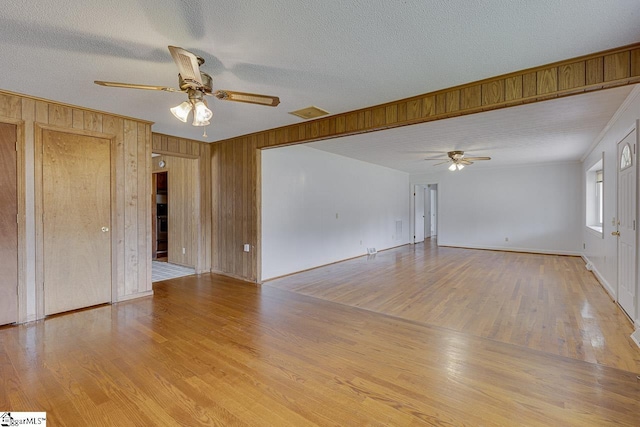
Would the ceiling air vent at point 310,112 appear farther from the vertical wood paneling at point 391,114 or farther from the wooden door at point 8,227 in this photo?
the wooden door at point 8,227

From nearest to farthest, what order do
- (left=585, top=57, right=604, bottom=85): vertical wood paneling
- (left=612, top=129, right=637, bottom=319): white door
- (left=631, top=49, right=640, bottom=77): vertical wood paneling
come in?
(left=631, top=49, right=640, bottom=77): vertical wood paneling
(left=585, top=57, right=604, bottom=85): vertical wood paneling
(left=612, top=129, right=637, bottom=319): white door

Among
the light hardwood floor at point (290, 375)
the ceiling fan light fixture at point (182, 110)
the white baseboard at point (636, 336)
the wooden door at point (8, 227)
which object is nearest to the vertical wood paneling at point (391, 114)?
the ceiling fan light fixture at point (182, 110)

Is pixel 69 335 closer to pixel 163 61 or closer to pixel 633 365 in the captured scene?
pixel 163 61

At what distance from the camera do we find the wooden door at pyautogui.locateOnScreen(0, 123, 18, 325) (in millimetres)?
3025

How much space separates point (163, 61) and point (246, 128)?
81.7 inches

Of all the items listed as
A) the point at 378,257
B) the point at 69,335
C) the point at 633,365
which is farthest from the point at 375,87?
the point at 378,257

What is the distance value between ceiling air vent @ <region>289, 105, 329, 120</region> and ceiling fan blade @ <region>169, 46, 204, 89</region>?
1.44m

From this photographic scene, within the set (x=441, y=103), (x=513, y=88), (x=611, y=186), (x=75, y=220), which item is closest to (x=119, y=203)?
(x=75, y=220)

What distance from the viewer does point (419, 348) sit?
2.58 metres

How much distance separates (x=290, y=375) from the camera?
218cm

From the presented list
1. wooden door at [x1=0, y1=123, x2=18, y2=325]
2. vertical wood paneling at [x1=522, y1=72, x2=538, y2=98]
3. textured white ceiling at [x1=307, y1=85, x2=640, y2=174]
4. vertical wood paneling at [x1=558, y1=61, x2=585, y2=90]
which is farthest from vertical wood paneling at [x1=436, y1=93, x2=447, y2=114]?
wooden door at [x1=0, y1=123, x2=18, y2=325]

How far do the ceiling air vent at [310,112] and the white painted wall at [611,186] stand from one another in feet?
10.2

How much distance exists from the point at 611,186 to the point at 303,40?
4.57 metres

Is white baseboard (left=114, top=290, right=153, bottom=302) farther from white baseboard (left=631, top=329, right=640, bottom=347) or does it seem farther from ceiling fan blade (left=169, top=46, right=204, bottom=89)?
white baseboard (left=631, top=329, right=640, bottom=347)
